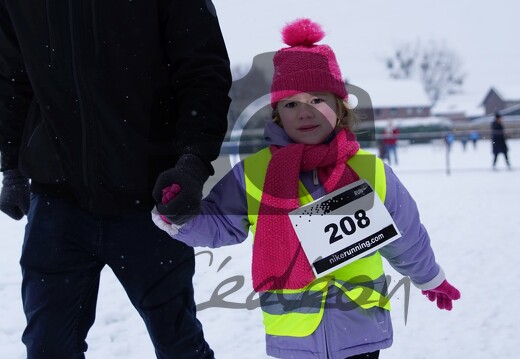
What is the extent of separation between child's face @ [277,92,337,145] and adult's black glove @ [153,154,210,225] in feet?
1.50

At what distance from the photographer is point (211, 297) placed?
12.9 ft

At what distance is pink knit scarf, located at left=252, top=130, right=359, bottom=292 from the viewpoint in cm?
175

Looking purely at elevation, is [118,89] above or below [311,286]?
above

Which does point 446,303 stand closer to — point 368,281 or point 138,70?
point 368,281

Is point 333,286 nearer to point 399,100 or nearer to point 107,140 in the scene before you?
point 107,140

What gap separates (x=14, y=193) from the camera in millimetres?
1891

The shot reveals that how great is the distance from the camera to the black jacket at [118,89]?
5.18ft

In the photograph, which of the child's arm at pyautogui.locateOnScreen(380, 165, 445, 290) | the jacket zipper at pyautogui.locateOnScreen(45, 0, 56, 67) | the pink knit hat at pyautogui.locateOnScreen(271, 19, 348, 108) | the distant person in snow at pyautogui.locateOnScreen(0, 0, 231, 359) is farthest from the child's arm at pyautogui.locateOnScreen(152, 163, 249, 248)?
the jacket zipper at pyautogui.locateOnScreen(45, 0, 56, 67)

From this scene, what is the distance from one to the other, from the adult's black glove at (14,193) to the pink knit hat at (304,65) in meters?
0.88

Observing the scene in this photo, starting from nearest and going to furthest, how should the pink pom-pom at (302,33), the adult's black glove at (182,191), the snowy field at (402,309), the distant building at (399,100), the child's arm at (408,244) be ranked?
the adult's black glove at (182,191), the child's arm at (408,244), the pink pom-pom at (302,33), the snowy field at (402,309), the distant building at (399,100)

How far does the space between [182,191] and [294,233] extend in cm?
46

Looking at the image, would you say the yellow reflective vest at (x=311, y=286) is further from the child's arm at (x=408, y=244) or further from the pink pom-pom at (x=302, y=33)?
the pink pom-pom at (x=302, y=33)

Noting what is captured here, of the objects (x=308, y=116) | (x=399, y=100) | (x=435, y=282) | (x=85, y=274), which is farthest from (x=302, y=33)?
(x=399, y=100)

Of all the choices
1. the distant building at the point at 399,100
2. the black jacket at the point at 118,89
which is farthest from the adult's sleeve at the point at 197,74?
the distant building at the point at 399,100
